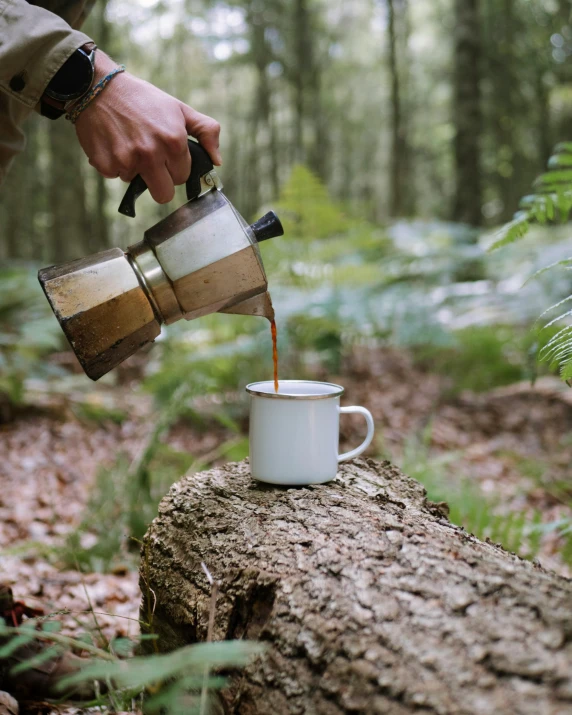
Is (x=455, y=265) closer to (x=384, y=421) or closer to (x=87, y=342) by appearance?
(x=384, y=421)

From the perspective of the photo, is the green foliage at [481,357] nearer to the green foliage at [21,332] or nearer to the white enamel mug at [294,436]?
the green foliage at [21,332]

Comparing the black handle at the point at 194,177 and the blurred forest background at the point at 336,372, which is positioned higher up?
the black handle at the point at 194,177

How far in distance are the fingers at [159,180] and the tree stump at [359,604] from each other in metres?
0.82

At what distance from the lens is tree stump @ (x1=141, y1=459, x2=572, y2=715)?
0.90 metres

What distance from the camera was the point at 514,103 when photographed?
12.2m

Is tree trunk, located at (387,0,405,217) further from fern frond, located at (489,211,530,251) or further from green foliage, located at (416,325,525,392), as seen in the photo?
fern frond, located at (489,211,530,251)

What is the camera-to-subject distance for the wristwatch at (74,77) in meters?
1.57

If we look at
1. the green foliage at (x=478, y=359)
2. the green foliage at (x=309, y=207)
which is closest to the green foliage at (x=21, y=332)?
the green foliage at (x=309, y=207)

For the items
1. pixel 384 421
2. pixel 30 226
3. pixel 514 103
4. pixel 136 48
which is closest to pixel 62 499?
pixel 384 421

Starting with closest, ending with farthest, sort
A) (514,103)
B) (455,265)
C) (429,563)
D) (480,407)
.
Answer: (429,563) → (480,407) → (455,265) → (514,103)

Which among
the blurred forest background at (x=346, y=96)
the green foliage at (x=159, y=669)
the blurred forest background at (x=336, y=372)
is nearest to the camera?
the green foliage at (x=159, y=669)

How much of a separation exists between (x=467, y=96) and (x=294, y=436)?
6870 mm

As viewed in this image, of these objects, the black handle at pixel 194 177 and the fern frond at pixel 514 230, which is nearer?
the black handle at pixel 194 177

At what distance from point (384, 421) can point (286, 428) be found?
297 cm
